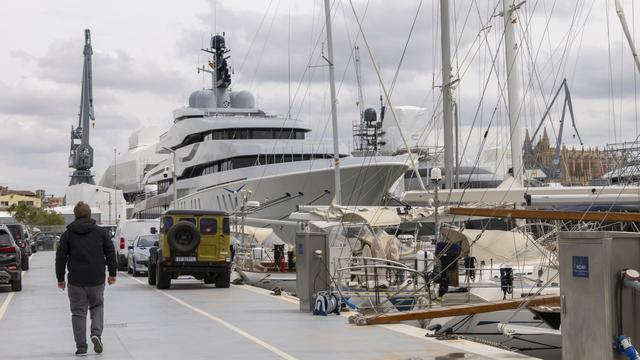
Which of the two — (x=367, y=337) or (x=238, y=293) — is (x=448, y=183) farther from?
(x=367, y=337)

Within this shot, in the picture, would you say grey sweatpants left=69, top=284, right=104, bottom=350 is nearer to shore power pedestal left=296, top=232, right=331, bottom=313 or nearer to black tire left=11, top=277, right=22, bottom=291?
shore power pedestal left=296, top=232, right=331, bottom=313

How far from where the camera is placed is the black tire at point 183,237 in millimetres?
25422

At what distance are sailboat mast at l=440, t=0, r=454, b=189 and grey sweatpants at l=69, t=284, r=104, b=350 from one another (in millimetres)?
15022

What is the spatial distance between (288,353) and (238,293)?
11.8 meters

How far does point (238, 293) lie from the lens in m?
23.6

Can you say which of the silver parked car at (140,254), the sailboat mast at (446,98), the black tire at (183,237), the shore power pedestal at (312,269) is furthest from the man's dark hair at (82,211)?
the silver parked car at (140,254)

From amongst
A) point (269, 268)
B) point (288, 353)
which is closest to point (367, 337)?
point (288, 353)

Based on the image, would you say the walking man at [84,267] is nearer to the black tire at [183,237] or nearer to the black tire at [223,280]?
the black tire at [183,237]

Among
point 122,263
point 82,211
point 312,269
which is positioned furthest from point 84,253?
point 122,263

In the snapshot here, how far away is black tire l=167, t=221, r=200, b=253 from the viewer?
83.4 ft

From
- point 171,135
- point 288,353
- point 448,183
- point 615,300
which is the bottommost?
point 288,353

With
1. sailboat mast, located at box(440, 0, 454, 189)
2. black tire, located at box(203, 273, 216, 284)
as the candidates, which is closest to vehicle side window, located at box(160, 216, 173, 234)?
black tire, located at box(203, 273, 216, 284)

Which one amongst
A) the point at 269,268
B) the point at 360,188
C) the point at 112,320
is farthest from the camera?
the point at 360,188

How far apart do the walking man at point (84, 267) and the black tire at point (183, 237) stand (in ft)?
42.6
